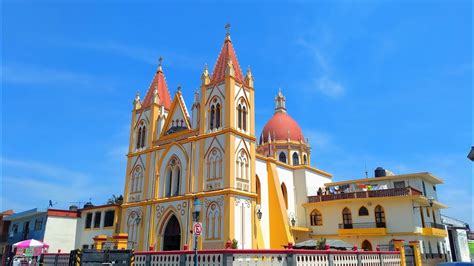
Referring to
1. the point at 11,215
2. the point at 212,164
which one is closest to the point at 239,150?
the point at 212,164

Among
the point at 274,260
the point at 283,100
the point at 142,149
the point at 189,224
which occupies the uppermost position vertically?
the point at 283,100

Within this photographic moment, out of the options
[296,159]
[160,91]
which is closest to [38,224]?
[160,91]

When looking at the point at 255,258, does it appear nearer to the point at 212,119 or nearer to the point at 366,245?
the point at 212,119

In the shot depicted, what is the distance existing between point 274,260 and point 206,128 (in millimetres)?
17166

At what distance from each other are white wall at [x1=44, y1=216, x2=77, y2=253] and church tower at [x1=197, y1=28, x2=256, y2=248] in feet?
57.1

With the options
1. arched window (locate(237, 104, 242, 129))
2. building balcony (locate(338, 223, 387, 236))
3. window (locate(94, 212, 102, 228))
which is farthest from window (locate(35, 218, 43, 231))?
building balcony (locate(338, 223, 387, 236))

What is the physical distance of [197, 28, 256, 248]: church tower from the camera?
86.7ft

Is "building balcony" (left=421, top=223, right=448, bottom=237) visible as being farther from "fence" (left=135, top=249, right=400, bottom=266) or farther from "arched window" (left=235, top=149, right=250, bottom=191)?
"fence" (left=135, top=249, right=400, bottom=266)

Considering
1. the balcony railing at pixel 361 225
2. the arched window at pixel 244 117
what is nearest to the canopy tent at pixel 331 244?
the balcony railing at pixel 361 225

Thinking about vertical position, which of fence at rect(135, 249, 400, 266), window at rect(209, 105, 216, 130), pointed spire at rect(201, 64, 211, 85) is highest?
pointed spire at rect(201, 64, 211, 85)

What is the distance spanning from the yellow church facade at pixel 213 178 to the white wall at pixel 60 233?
8672mm

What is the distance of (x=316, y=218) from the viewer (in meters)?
35.7

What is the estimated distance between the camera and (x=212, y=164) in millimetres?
28391

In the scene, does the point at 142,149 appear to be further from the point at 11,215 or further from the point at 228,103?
the point at 11,215
